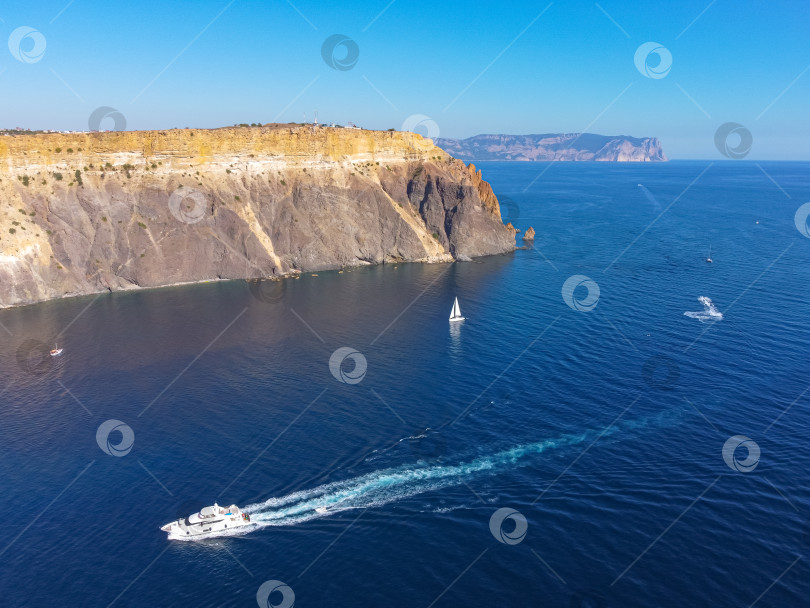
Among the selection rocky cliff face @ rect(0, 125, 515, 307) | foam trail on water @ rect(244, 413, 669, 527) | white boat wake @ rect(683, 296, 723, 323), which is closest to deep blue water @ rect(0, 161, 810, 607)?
foam trail on water @ rect(244, 413, 669, 527)

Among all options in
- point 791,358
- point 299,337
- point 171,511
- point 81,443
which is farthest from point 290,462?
point 791,358

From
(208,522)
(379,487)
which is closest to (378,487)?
(379,487)

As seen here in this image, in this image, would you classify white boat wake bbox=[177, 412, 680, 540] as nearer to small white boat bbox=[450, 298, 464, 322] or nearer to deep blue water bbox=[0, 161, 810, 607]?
deep blue water bbox=[0, 161, 810, 607]

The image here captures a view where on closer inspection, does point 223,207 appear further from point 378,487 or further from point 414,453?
point 378,487

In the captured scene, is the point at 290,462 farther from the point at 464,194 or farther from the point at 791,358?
the point at 464,194

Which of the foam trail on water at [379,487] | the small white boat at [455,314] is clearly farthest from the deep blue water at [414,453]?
the small white boat at [455,314]
